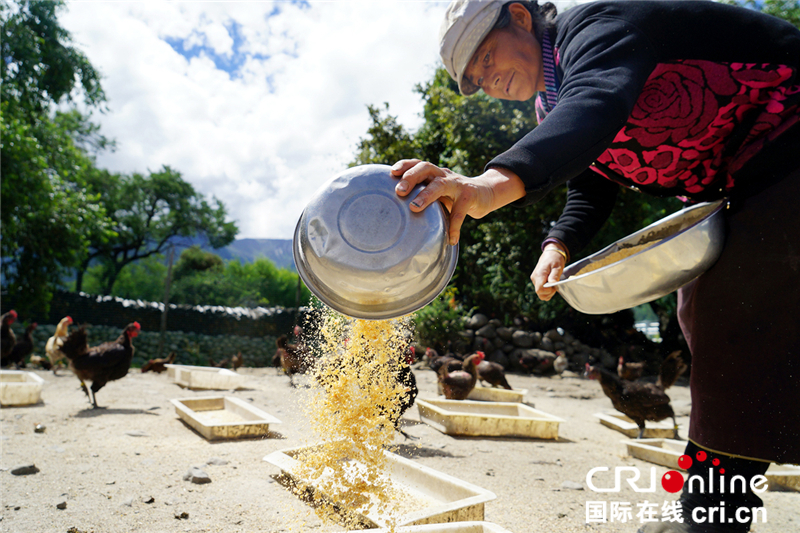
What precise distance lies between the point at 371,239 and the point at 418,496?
214cm

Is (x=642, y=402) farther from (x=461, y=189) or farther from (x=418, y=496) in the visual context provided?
(x=461, y=189)

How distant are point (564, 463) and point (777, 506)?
4.86 ft

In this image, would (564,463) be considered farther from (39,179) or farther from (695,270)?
(39,179)

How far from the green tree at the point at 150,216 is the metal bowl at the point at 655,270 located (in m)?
34.8

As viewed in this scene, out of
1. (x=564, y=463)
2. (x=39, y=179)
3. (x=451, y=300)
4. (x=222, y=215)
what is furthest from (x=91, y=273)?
(x=564, y=463)

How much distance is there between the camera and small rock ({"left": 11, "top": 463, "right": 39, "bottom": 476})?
10.1 feet

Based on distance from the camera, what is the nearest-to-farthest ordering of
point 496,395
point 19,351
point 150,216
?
point 496,395, point 19,351, point 150,216

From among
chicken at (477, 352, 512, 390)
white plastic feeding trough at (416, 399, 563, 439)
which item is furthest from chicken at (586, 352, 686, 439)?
chicken at (477, 352, 512, 390)

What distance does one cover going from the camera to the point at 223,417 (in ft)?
17.4

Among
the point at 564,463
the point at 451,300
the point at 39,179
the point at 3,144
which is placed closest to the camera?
the point at 564,463

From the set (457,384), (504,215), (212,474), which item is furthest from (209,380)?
(504,215)

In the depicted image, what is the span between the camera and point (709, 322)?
4.71 ft

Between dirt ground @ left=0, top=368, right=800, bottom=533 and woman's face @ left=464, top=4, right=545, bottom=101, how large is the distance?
1.73 meters

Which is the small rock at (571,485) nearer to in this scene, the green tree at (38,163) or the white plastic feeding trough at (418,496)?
the white plastic feeding trough at (418,496)
